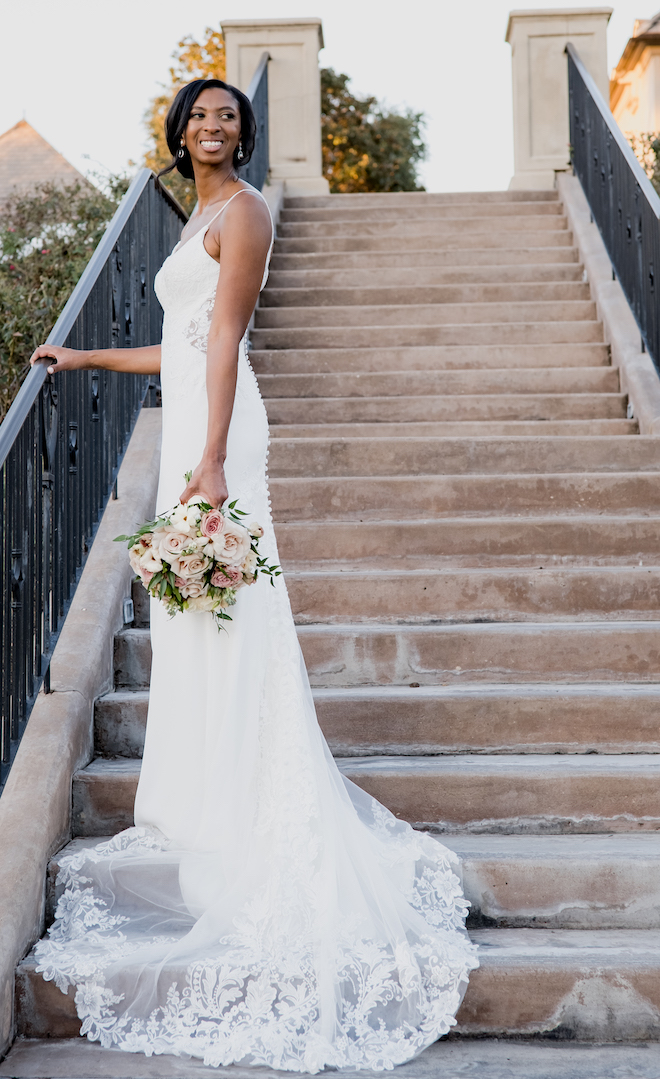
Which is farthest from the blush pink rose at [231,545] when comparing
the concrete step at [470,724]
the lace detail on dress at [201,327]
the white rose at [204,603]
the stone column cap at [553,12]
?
the stone column cap at [553,12]

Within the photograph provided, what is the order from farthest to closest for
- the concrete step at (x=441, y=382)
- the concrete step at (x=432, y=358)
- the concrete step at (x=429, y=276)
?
1. the concrete step at (x=429, y=276)
2. the concrete step at (x=432, y=358)
3. the concrete step at (x=441, y=382)

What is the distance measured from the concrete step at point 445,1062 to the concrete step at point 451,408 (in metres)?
3.40

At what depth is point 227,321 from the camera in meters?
2.33

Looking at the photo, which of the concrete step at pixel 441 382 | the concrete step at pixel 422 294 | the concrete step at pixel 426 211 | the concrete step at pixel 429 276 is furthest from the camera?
the concrete step at pixel 426 211

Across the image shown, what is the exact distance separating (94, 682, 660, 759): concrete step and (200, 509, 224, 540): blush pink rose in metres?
1.08

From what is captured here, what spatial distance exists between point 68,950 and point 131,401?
241 cm

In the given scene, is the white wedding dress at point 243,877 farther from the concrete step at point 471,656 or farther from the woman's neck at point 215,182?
the concrete step at point 471,656

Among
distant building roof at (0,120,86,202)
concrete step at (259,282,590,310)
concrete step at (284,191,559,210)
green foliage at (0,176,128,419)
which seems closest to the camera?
green foliage at (0,176,128,419)

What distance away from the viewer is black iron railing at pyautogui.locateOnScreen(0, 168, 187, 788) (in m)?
2.53

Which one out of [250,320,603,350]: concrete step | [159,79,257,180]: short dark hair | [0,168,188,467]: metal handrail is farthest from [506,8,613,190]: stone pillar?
[159,79,257,180]: short dark hair

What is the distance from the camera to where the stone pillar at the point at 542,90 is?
26.2ft

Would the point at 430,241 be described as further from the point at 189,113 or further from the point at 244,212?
the point at 244,212

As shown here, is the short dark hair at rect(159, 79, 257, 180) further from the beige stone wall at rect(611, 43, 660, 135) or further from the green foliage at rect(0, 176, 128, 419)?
the beige stone wall at rect(611, 43, 660, 135)

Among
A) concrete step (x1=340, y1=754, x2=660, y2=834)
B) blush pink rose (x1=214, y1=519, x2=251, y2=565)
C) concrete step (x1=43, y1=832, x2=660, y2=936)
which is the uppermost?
blush pink rose (x1=214, y1=519, x2=251, y2=565)
